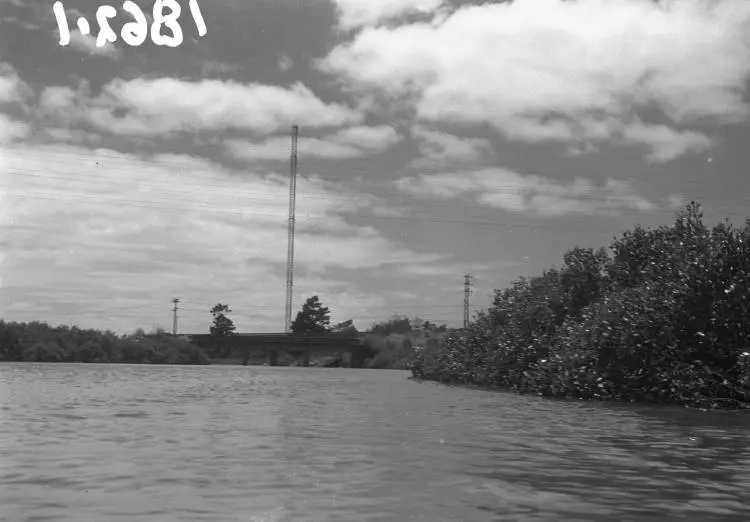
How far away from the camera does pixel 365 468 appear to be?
55.0 feet

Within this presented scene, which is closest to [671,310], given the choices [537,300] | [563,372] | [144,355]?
[563,372]

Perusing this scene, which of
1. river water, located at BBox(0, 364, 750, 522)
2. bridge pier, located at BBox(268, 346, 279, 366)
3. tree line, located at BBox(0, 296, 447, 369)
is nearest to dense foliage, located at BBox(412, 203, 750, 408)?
river water, located at BBox(0, 364, 750, 522)

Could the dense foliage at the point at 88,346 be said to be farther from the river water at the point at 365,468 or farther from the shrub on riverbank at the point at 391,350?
the river water at the point at 365,468

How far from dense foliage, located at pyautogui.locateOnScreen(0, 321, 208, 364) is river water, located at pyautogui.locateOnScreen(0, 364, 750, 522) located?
122 metres

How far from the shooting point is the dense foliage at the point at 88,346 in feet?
477

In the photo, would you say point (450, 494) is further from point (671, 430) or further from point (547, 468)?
point (671, 430)

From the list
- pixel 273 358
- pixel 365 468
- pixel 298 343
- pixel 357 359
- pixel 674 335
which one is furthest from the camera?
pixel 273 358

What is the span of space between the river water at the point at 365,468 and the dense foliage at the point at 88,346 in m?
122

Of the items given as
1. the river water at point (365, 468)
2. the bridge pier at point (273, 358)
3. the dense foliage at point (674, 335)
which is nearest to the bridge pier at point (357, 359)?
the bridge pier at point (273, 358)

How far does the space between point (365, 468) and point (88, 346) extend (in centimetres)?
14647

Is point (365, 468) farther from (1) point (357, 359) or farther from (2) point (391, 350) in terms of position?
(1) point (357, 359)

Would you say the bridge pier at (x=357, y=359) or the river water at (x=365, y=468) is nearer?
the river water at (x=365, y=468)

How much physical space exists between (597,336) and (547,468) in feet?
94.9

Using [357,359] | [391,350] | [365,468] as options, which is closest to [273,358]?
[357,359]
